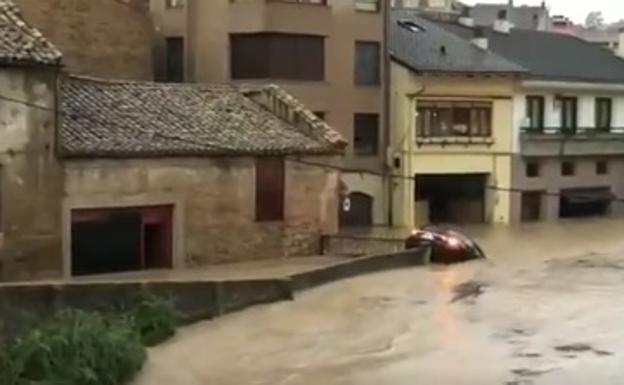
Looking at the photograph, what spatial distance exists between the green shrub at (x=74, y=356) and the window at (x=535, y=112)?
3036cm

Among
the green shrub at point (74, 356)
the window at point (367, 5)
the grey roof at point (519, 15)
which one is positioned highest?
the grey roof at point (519, 15)

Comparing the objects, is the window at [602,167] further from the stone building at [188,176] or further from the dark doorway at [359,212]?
the stone building at [188,176]

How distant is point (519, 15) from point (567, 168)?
850 inches

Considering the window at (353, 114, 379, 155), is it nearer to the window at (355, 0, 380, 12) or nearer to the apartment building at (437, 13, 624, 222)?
the window at (355, 0, 380, 12)

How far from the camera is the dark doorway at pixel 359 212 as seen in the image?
42.8m

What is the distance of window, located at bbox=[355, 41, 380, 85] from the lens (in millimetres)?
42938

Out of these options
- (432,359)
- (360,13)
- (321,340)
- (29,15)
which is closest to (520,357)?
(432,359)

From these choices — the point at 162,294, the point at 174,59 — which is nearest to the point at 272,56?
the point at 174,59

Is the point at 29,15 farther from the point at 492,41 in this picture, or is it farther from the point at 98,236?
the point at 492,41

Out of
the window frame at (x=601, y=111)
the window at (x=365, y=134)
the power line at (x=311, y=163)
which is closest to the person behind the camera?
the power line at (x=311, y=163)

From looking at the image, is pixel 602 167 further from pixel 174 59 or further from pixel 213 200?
pixel 213 200

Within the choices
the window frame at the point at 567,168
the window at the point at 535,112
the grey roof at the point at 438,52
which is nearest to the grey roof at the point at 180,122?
the grey roof at the point at 438,52

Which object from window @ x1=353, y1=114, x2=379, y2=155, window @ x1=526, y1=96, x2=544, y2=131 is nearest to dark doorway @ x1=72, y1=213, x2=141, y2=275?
window @ x1=353, y1=114, x2=379, y2=155

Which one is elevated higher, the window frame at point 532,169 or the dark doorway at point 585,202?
the window frame at point 532,169
